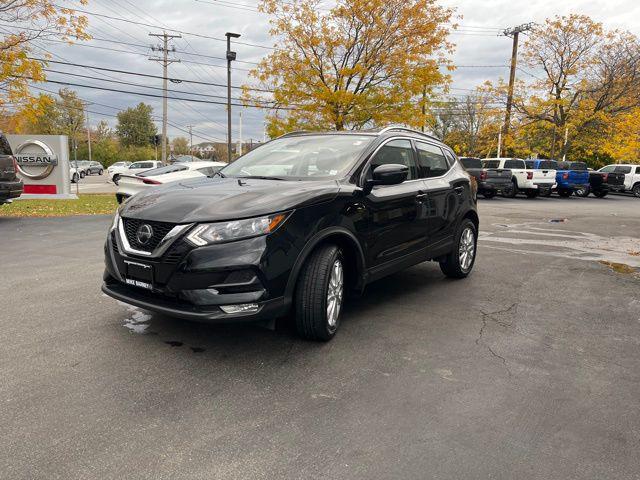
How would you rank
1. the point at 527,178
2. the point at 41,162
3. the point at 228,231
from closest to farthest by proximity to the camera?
1. the point at 228,231
2. the point at 41,162
3. the point at 527,178

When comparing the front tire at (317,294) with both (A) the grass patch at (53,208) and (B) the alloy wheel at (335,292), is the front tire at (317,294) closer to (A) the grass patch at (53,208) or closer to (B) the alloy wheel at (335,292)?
(B) the alloy wheel at (335,292)

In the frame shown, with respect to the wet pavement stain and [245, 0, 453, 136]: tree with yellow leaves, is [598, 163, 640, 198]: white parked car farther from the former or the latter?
the wet pavement stain

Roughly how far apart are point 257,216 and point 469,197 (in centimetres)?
374

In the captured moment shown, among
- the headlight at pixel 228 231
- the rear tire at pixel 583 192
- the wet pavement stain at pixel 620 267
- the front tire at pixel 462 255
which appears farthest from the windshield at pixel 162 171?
the rear tire at pixel 583 192

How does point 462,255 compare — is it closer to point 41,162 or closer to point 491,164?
point 41,162

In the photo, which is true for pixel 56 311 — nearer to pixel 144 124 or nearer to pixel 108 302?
pixel 108 302

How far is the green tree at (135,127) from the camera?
91.0m

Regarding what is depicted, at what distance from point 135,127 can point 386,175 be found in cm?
9624

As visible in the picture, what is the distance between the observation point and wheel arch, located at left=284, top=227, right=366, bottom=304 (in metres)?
3.38

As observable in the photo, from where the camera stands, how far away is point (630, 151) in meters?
34.5

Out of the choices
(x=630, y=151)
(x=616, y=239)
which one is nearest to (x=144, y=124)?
(x=630, y=151)

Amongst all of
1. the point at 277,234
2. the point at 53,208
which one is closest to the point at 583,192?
the point at 53,208

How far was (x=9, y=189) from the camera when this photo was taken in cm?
1031

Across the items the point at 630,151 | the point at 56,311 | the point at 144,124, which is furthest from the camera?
the point at 144,124
